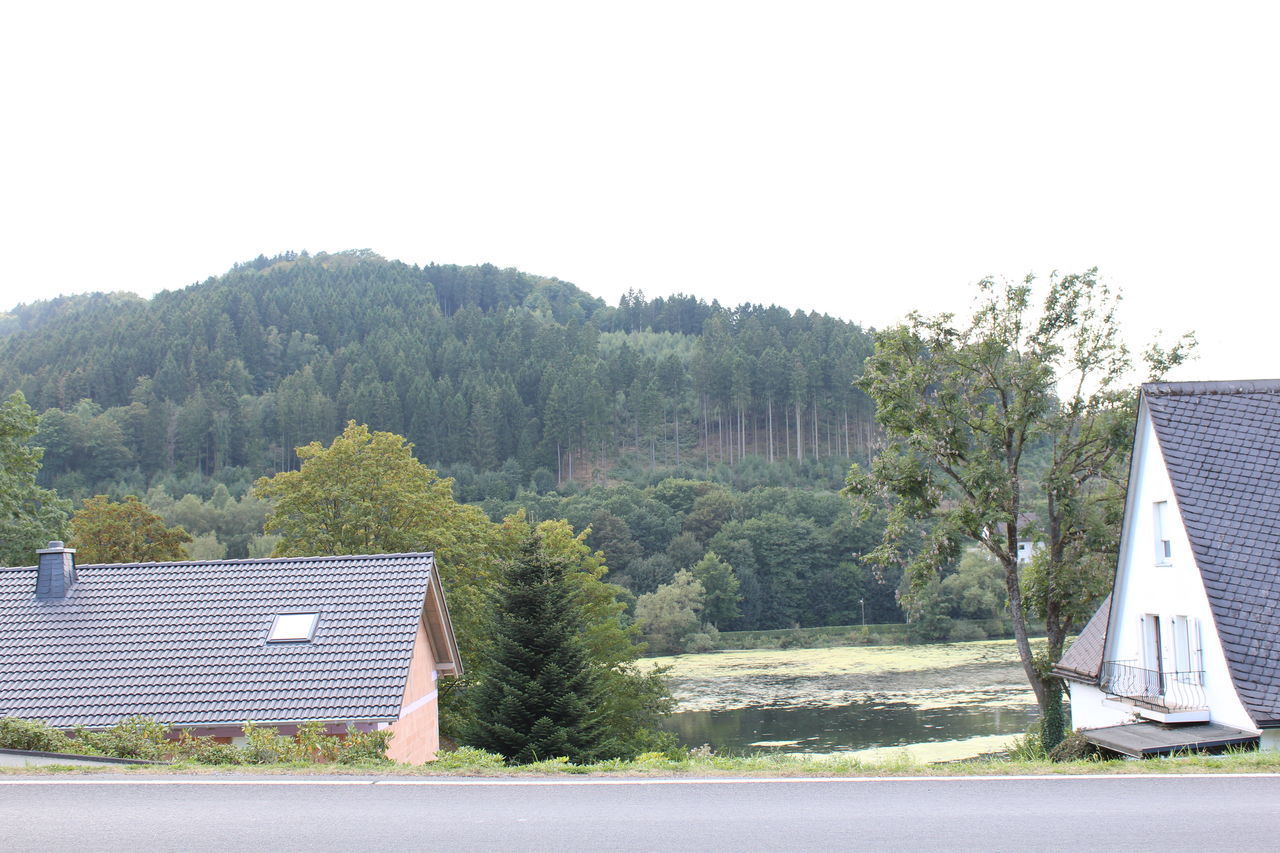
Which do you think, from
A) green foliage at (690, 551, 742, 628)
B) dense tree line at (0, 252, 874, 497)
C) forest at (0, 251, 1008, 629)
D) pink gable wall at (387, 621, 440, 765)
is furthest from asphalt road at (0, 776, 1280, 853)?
dense tree line at (0, 252, 874, 497)

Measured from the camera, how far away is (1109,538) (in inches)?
1020

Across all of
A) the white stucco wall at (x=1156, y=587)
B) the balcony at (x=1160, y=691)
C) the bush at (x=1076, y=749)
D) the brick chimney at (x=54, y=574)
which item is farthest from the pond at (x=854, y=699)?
the brick chimney at (x=54, y=574)

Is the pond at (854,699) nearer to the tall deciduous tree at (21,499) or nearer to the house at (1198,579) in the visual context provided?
the house at (1198,579)

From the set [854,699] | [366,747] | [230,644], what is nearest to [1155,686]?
[366,747]

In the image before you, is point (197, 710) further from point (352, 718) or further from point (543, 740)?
point (543, 740)

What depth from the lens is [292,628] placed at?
18359mm

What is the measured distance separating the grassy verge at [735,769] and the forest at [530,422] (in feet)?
271

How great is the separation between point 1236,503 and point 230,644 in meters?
17.2

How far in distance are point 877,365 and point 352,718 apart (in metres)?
16.7

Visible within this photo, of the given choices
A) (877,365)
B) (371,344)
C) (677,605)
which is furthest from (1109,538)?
(371,344)

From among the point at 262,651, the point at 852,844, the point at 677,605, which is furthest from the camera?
the point at 677,605

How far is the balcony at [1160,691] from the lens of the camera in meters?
17.4

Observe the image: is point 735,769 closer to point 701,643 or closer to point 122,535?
point 122,535

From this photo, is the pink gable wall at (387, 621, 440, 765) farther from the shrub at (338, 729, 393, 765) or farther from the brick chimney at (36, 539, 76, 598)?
the brick chimney at (36, 539, 76, 598)
